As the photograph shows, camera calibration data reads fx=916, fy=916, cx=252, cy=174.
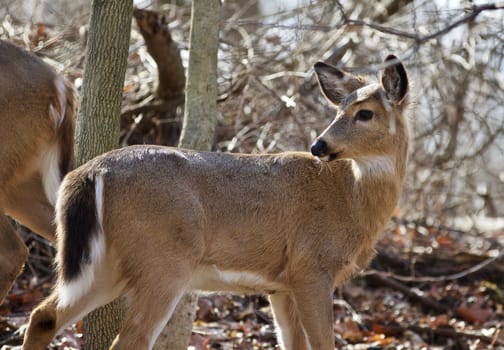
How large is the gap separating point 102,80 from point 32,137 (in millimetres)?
702

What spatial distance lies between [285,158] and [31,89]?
72.1 inches

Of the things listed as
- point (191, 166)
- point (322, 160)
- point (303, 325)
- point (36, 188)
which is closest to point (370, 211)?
point (322, 160)

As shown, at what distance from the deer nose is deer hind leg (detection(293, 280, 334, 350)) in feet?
2.66

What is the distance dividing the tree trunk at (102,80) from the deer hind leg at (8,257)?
0.57 meters

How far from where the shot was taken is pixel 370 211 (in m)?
6.18

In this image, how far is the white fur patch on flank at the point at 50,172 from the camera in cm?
640

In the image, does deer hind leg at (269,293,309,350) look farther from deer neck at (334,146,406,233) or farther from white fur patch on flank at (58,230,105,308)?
white fur patch on flank at (58,230,105,308)

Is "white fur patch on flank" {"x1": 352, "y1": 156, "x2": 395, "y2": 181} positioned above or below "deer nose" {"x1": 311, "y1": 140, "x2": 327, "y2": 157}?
below

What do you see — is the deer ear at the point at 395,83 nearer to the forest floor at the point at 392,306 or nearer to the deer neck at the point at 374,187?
the deer neck at the point at 374,187

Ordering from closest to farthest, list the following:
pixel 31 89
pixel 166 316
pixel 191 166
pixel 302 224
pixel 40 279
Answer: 1. pixel 166 316
2. pixel 191 166
3. pixel 302 224
4. pixel 31 89
5. pixel 40 279

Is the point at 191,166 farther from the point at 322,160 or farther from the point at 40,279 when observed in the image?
the point at 40,279

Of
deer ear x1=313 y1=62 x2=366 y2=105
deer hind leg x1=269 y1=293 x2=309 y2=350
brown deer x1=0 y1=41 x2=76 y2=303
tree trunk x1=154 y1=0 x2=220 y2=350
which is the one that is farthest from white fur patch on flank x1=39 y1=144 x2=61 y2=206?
deer ear x1=313 y1=62 x2=366 y2=105

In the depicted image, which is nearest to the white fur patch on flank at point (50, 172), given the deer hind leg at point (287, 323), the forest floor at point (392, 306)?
the forest floor at point (392, 306)

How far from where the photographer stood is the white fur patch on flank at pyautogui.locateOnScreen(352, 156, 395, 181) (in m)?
6.22
